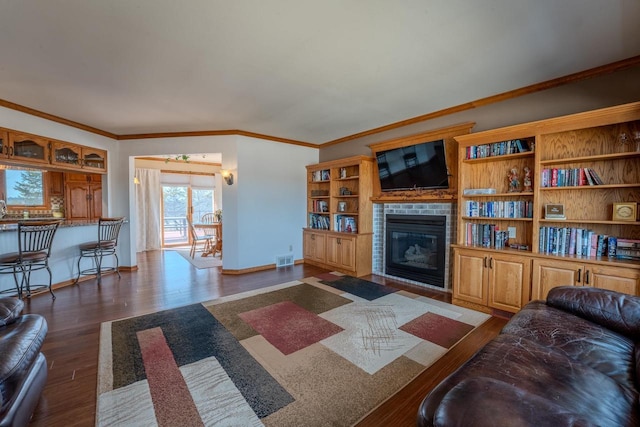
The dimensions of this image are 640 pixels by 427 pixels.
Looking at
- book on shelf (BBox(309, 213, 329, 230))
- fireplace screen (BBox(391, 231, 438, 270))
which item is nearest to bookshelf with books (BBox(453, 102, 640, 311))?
fireplace screen (BBox(391, 231, 438, 270))

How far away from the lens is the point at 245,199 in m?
5.05

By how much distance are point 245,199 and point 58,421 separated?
3.73 metres

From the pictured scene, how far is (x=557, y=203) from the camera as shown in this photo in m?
2.97

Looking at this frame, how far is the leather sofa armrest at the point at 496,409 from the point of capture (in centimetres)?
83

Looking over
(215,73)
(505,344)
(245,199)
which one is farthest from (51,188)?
(505,344)

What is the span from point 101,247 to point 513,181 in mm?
5937

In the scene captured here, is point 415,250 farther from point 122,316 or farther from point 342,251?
point 122,316

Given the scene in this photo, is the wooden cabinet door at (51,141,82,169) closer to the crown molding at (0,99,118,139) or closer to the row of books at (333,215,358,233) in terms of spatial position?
the crown molding at (0,99,118,139)

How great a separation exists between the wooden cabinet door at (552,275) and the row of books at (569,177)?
2.61 ft

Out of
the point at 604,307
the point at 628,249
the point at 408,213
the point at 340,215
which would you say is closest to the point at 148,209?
the point at 340,215

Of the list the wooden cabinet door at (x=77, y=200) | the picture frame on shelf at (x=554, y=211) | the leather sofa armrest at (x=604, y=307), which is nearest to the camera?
the leather sofa armrest at (x=604, y=307)

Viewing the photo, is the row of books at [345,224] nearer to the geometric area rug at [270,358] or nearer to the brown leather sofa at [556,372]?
the geometric area rug at [270,358]

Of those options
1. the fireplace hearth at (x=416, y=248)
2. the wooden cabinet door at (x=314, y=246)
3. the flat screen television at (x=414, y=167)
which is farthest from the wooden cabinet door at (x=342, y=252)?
the flat screen television at (x=414, y=167)

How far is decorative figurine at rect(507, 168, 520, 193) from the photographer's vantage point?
325cm
